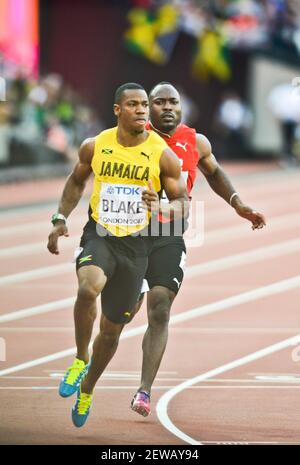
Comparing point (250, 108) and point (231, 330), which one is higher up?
point (231, 330)

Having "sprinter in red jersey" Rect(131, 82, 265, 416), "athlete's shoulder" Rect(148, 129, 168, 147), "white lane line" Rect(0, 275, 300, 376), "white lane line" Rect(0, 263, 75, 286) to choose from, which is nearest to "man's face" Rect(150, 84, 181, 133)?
"sprinter in red jersey" Rect(131, 82, 265, 416)

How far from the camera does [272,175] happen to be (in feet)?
122

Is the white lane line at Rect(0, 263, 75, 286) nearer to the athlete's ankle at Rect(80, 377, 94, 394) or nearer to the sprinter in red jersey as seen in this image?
the sprinter in red jersey

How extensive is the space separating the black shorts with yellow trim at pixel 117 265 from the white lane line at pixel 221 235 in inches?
445

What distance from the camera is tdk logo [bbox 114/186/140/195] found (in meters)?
9.52

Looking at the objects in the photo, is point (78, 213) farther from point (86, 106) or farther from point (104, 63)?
A: point (104, 63)

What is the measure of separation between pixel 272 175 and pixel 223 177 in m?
26.8

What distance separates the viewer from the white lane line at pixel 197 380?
9.41m

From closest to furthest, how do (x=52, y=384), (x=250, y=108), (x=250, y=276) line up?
(x=52, y=384)
(x=250, y=276)
(x=250, y=108)

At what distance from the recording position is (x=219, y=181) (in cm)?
1051

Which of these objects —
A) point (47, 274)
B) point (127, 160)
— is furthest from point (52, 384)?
point (47, 274)

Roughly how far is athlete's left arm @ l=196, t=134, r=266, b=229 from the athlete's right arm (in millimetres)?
1002

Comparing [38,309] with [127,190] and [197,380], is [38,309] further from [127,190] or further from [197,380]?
[127,190]

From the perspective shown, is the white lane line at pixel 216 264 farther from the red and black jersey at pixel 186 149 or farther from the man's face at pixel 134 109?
the man's face at pixel 134 109
